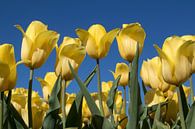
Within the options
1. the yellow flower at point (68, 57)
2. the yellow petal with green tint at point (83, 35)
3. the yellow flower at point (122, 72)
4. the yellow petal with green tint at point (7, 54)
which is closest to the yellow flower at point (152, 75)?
the yellow flower at point (122, 72)

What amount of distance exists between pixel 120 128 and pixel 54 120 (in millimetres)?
578

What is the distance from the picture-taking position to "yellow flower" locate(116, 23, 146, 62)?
2.02 meters


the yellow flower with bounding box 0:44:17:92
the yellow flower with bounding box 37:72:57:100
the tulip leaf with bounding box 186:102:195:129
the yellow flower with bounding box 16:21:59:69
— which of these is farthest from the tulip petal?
the tulip leaf with bounding box 186:102:195:129

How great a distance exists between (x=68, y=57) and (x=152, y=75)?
0.72 metres

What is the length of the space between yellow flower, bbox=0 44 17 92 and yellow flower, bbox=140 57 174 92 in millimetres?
957

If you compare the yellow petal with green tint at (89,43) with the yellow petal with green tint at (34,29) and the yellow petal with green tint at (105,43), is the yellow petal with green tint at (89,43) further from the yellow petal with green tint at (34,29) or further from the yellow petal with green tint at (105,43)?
the yellow petal with green tint at (34,29)

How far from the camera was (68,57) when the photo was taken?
1.88m

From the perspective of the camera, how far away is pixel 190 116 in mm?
1686

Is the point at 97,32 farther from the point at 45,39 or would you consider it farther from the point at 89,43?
the point at 45,39

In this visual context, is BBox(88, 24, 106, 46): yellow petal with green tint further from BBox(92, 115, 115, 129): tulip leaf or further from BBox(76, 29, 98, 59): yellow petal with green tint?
BBox(92, 115, 115, 129): tulip leaf

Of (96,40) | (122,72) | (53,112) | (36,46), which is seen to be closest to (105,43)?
(96,40)

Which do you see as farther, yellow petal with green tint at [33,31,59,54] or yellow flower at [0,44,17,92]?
yellow petal with green tint at [33,31,59,54]

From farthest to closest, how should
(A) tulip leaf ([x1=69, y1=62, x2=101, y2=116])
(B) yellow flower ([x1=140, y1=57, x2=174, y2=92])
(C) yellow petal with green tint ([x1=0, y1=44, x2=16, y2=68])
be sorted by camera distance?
(B) yellow flower ([x1=140, y1=57, x2=174, y2=92])
(C) yellow petal with green tint ([x1=0, y1=44, x2=16, y2=68])
(A) tulip leaf ([x1=69, y1=62, x2=101, y2=116])

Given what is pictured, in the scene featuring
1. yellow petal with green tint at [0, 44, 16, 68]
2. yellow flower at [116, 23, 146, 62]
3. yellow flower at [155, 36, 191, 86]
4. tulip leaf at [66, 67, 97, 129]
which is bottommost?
tulip leaf at [66, 67, 97, 129]
